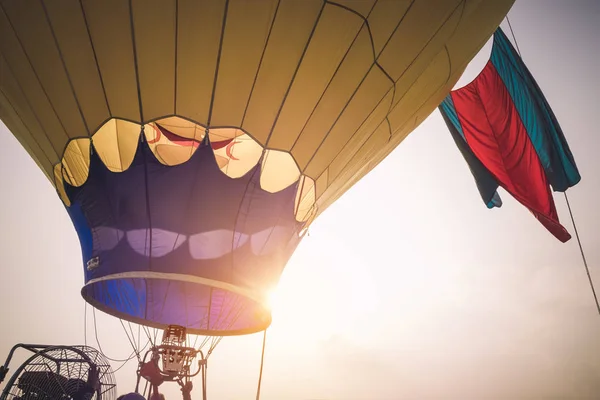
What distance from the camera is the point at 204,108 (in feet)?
9.48

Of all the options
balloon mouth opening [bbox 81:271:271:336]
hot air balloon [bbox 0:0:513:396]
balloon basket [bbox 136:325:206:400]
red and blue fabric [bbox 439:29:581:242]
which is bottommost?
balloon basket [bbox 136:325:206:400]

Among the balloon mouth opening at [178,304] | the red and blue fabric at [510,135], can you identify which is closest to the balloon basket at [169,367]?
the balloon mouth opening at [178,304]

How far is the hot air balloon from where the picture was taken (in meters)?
2.69

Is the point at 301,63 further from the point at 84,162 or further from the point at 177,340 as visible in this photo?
the point at 177,340

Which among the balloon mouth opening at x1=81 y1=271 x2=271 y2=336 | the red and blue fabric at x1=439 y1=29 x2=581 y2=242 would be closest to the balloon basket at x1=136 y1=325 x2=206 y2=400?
the balloon mouth opening at x1=81 y1=271 x2=271 y2=336

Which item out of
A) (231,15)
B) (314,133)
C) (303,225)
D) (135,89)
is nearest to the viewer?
(231,15)

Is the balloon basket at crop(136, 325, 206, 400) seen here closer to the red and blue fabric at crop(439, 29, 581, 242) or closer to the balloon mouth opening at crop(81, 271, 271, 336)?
the balloon mouth opening at crop(81, 271, 271, 336)

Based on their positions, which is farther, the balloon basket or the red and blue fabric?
the red and blue fabric

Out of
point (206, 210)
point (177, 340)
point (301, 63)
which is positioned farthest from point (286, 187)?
point (177, 340)

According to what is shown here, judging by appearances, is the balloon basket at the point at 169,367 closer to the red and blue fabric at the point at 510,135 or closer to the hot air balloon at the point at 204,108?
the hot air balloon at the point at 204,108

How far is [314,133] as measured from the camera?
3268mm

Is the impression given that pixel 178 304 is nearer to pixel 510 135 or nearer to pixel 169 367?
pixel 169 367

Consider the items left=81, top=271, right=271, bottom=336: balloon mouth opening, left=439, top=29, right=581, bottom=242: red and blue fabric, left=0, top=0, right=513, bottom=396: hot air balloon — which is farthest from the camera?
left=439, top=29, right=581, bottom=242: red and blue fabric

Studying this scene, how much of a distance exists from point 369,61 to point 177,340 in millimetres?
3221
